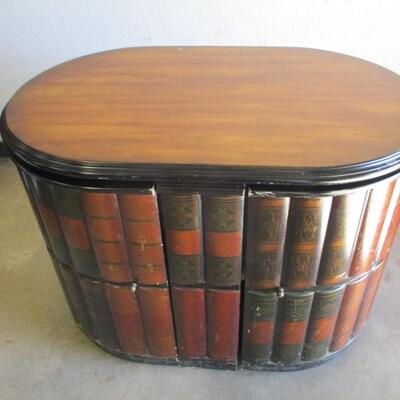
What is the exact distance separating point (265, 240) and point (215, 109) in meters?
0.30

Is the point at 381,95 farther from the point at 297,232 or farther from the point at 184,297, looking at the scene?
the point at 184,297

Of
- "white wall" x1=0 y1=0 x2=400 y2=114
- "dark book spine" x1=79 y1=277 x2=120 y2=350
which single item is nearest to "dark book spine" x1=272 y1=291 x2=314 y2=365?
"dark book spine" x1=79 y1=277 x2=120 y2=350

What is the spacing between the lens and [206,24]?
142 centimetres

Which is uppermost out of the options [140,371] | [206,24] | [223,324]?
[206,24]

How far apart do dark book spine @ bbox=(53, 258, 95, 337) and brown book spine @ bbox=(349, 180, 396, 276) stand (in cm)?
64

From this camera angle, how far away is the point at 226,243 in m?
0.79

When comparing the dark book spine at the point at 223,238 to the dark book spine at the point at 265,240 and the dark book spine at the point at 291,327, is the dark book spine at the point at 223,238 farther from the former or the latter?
the dark book spine at the point at 291,327

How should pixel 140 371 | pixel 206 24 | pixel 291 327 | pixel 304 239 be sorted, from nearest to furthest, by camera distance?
pixel 304 239 < pixel 291 327 < pixel 140 371 < pixel 206 24

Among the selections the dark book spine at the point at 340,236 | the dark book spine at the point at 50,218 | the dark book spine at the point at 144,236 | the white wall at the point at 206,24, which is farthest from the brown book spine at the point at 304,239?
the white wall at the point at 206,24

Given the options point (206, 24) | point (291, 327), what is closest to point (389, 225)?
point (291, 327)

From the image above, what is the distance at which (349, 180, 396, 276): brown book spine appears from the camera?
0.74 m

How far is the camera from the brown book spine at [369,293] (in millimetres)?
938

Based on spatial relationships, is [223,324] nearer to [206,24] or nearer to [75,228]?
[75,228]

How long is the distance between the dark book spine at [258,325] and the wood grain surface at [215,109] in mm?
341
